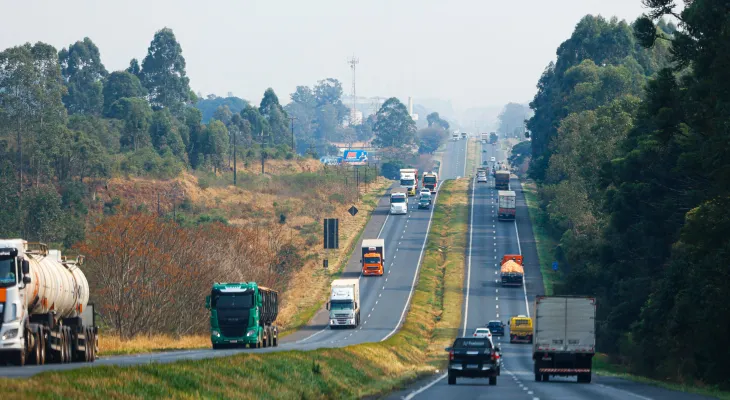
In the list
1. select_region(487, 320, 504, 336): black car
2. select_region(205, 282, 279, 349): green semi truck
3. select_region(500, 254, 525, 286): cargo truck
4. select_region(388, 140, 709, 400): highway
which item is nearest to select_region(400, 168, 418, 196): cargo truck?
select_region(388, 140, 709, 400): highway

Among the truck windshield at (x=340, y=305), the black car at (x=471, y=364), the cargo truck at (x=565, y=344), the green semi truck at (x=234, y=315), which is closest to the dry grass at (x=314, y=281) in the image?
the truck windshield at (x=340, y=305)

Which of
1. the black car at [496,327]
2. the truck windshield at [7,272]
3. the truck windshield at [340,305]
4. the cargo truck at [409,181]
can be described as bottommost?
the black car at [496,327]

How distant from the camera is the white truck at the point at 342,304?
8744 centimetres

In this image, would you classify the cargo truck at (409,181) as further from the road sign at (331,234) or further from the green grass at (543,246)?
the road sign at (331,234)

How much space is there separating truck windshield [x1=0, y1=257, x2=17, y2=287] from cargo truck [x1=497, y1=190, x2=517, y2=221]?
11523 cm

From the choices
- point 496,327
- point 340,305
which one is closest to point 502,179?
point 496,327

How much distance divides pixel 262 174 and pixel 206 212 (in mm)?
38391

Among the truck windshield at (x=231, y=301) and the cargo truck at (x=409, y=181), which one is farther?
the cargo truck at (x=409, y=181)

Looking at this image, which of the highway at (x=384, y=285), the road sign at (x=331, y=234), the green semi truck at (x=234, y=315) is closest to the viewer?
the green semi truck at (x=234, y=315)

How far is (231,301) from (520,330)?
37765 mm

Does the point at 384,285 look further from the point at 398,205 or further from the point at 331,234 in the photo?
the point at 398,205

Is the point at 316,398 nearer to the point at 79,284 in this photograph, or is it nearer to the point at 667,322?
the point at 79,284

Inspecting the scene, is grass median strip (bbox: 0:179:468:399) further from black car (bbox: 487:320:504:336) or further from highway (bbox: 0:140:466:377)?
black car (bbox: 487:320:504:336)

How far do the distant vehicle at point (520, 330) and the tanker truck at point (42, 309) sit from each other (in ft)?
158
